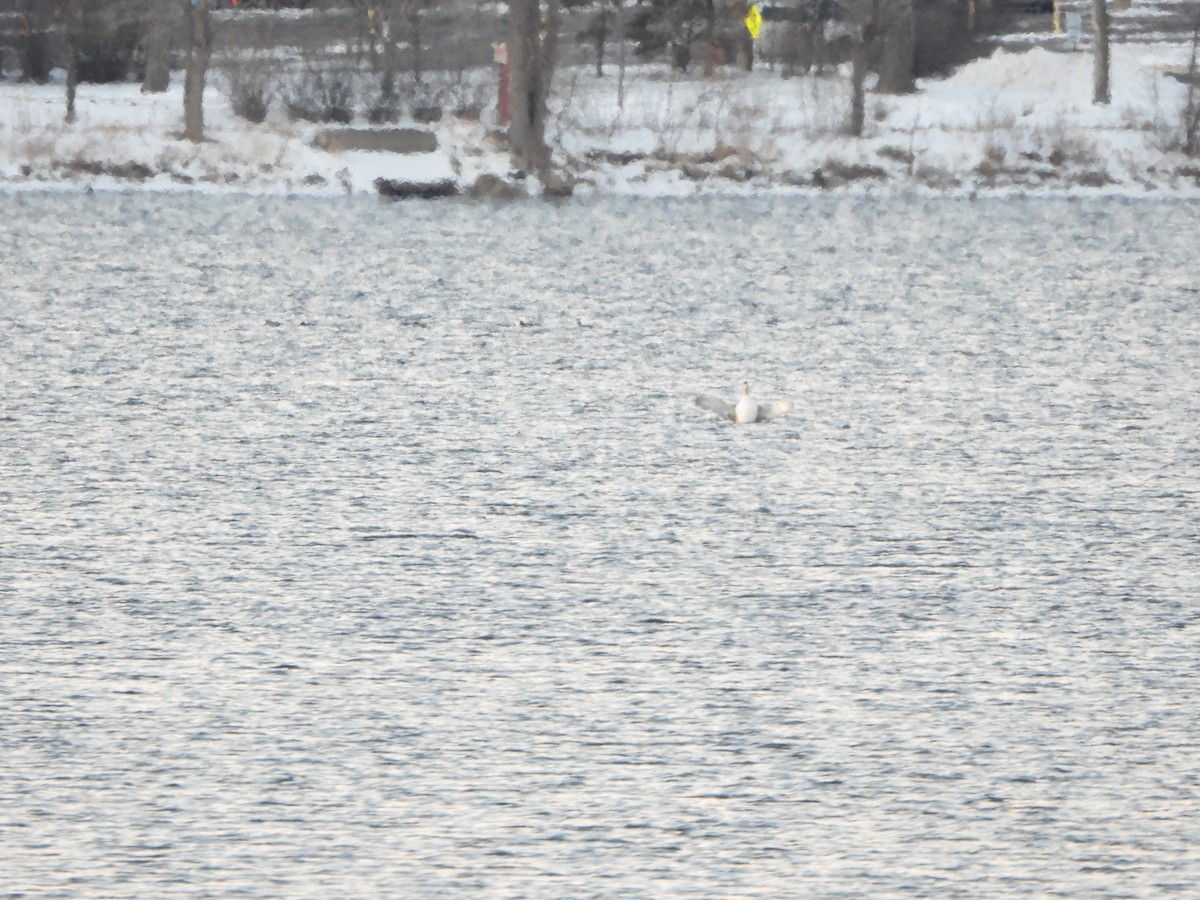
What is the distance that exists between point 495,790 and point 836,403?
4.65m

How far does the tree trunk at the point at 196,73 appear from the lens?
26781 millimetres

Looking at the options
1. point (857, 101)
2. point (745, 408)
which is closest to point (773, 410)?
point (745, 408)

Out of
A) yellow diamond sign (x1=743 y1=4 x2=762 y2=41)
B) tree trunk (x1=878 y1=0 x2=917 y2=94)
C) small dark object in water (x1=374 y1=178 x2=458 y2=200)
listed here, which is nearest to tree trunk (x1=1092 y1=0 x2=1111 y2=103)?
tree trunk (x1=878 y1=0 x2=917 y2=94)

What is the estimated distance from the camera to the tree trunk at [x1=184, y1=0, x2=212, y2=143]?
2678 cm

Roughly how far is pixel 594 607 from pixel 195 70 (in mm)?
23278

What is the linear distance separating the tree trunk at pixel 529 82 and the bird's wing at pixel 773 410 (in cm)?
1544

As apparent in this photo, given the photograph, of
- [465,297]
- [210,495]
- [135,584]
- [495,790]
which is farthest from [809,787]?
[465,297]

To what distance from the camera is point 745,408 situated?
7.73 metres

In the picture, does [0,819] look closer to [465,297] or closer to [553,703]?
[553,703]

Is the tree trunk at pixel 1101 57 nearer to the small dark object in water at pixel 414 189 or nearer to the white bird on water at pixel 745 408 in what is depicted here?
the small dark object in water at pixel 414 189

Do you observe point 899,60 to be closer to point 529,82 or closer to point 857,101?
point 857,101

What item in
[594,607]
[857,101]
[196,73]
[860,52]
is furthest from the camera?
[860,52]

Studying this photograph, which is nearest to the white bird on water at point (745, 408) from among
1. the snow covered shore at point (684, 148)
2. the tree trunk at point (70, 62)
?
the snow covered shore at point (684, 148)

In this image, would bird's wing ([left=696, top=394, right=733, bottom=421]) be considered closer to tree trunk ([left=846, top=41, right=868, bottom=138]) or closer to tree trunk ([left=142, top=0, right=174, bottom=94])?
tree trunk ([left=846, top=41, right=868, bottom=138])
